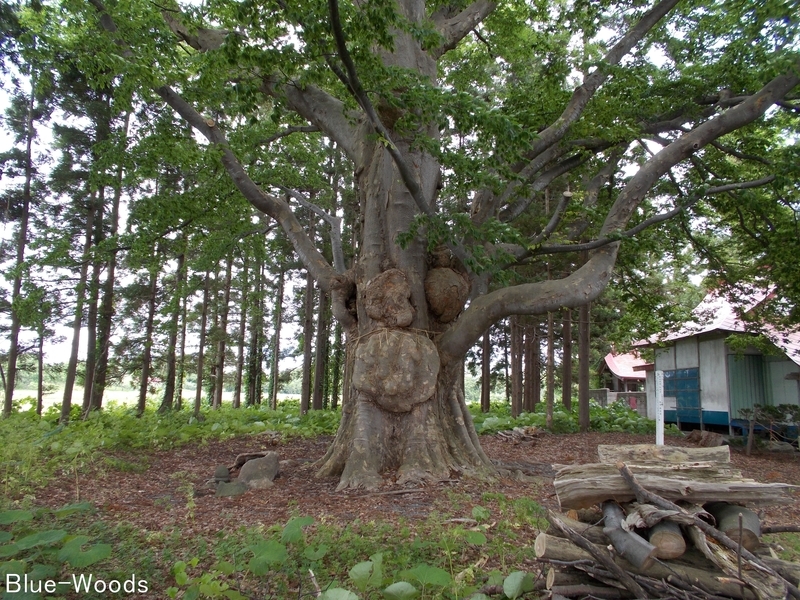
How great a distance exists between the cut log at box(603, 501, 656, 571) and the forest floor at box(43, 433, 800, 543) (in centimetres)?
129

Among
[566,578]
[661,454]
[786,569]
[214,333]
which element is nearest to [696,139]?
[661,454]

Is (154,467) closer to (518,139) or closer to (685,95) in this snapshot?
(518,139)

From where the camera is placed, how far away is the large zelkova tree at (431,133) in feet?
19.1

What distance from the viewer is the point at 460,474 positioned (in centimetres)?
698

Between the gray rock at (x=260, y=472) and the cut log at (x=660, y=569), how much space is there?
450 centimetres

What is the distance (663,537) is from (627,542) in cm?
19

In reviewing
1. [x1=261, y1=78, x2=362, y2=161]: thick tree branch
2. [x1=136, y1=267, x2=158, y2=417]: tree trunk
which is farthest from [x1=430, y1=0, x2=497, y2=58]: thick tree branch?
[x1=136, y1=267, x2=158, y2=417]: tree trunk

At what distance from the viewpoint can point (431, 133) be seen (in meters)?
8.29

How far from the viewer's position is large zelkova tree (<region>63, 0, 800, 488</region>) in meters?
5.84

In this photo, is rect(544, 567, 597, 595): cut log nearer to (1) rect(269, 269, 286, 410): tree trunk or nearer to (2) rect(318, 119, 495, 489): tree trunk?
(2) rect(318, 119, 495, 489): tree trunk

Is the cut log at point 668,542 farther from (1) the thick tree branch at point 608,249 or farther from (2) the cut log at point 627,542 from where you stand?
(1) the thick tree branch at point 608,249

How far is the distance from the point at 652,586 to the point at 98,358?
50.9ft

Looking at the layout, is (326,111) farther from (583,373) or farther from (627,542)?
(583,373)

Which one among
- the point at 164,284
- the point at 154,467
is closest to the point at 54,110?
the point at 164,284
